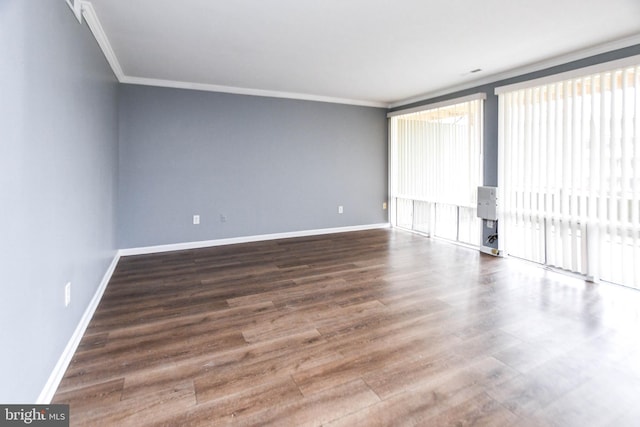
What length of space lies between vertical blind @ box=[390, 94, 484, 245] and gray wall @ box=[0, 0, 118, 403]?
448 cm

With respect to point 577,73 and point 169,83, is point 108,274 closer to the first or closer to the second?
point 169,83

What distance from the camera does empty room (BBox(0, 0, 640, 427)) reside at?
1.60 metres

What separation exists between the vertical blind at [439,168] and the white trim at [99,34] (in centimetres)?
432

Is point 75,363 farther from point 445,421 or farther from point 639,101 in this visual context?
point 639,101

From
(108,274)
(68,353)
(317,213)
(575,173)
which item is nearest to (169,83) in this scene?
(108,274)

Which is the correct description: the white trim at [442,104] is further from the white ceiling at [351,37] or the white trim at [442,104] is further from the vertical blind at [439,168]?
the white ceiling at [351,37]

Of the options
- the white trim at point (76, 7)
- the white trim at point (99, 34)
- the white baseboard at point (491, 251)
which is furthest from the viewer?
the white baseboard at point (491, 251)

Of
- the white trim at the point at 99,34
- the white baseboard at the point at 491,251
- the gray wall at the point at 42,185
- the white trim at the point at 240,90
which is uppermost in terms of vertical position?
the white trim at the point at 240,90

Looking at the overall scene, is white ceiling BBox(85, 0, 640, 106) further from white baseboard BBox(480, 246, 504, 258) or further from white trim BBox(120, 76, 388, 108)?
white baseboard BBox(480, 246, 504, 258)

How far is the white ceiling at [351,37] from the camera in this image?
251 centimetres

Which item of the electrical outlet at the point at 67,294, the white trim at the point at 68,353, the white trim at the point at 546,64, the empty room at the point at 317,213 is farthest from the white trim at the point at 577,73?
the white trim at the point at 68,353

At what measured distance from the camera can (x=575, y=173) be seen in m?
3.42

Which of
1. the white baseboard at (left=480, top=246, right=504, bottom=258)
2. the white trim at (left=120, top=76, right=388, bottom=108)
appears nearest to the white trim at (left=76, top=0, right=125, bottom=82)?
the white trim at (left=120, top=76, right=388, bottom=108)

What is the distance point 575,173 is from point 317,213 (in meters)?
3.58
